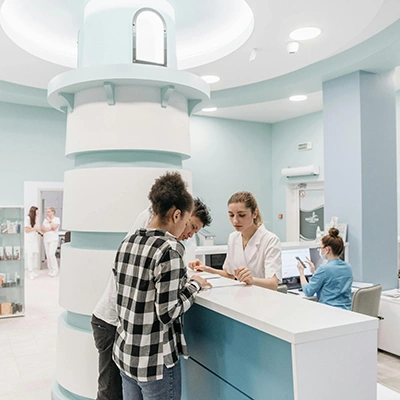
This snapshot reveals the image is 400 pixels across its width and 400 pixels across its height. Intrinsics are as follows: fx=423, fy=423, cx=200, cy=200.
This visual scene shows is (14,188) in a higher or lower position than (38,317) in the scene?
higher

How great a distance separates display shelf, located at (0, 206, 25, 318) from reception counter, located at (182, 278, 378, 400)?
457 centimetres

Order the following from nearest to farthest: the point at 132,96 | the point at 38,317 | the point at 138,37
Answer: the point at 132,96 < the point at 138,37 < the point at 38,317

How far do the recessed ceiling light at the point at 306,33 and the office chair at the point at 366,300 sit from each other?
2.18 metres

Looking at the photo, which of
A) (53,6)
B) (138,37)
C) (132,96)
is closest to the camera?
(132,96)

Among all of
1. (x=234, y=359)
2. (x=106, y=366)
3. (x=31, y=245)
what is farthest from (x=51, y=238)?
(x=234, y=359)

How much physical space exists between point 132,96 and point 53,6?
154cm

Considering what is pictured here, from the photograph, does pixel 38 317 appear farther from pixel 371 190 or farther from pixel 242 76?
pixel 371 190

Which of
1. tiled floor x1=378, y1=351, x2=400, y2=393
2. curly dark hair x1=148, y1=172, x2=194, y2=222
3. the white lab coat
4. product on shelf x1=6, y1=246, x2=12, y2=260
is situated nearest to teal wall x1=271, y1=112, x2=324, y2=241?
tiled floor x1=378, y1=351, x2=400, y2=393

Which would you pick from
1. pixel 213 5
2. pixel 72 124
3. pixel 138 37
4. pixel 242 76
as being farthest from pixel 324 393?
pixel 242 76

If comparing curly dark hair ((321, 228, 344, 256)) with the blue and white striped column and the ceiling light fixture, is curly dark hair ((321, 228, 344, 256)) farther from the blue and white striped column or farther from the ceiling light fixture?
the ceiling light fixture

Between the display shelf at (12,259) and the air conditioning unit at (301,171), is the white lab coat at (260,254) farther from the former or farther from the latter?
the air conditioning unit at (301,171)

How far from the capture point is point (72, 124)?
9.35 ft

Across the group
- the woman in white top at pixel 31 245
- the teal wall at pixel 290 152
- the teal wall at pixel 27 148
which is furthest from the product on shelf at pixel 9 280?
the teal wall at pixel 290 152

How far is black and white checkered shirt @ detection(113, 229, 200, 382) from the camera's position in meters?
1.52
